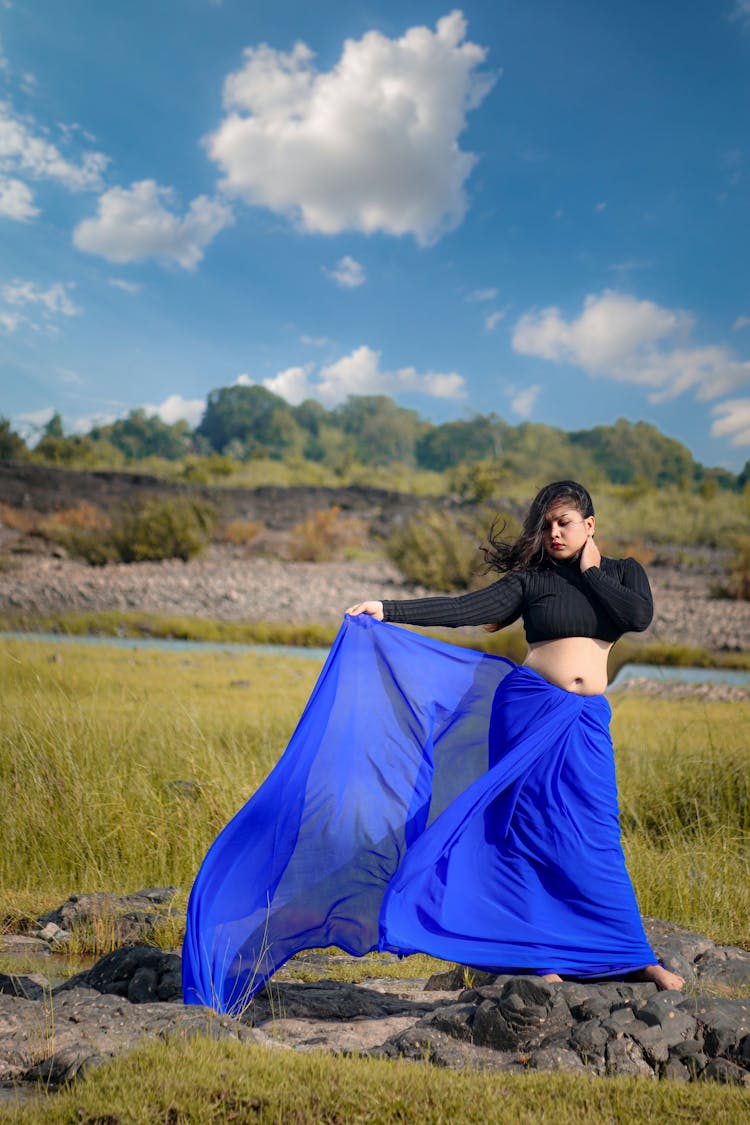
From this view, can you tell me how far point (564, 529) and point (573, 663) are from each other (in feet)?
1.44

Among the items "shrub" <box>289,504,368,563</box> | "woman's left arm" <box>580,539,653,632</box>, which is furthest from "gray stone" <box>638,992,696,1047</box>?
"shrub" <box>289,504,368,563</box>

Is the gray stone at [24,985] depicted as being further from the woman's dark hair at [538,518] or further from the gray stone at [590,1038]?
the woman's dark hair at [538,518]

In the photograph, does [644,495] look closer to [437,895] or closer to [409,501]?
[409,501]

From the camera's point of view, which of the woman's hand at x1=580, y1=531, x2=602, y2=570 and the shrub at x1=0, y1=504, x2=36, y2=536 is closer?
the woman's hand at x1=580, y1=531, x2=602, y2=570

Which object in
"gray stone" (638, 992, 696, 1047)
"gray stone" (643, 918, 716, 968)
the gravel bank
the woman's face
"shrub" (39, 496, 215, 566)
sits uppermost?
"shrub" (39, 496, 215, 566)

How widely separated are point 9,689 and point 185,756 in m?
2.01

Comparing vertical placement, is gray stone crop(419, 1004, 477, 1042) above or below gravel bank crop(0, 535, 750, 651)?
below

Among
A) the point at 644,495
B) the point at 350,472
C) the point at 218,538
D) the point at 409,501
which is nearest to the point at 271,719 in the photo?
the point at 218,538

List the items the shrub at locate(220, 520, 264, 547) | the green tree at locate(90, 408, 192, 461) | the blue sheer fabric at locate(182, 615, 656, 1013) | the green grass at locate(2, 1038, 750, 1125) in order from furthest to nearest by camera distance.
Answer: the green tree at locate(90, 408, 192, 461)
the shrub at locate(220, 520, 264, 547)
the blue sheer fabric at locate(182, 615, 656, 1013)
the green grass at locate(2, 1038, 750, 1125)

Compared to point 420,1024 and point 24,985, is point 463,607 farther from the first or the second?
point 24,985

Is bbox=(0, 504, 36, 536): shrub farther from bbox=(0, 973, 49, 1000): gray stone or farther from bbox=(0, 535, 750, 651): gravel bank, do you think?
bbox=(0, 973, 49, 1000): gray stone

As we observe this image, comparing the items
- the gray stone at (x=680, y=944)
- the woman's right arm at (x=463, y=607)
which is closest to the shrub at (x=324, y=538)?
the gray stone at (x=680, y=944)

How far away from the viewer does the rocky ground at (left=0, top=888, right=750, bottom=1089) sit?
7.48 feet

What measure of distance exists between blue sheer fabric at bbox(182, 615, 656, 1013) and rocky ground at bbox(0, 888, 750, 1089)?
0.55 ft
